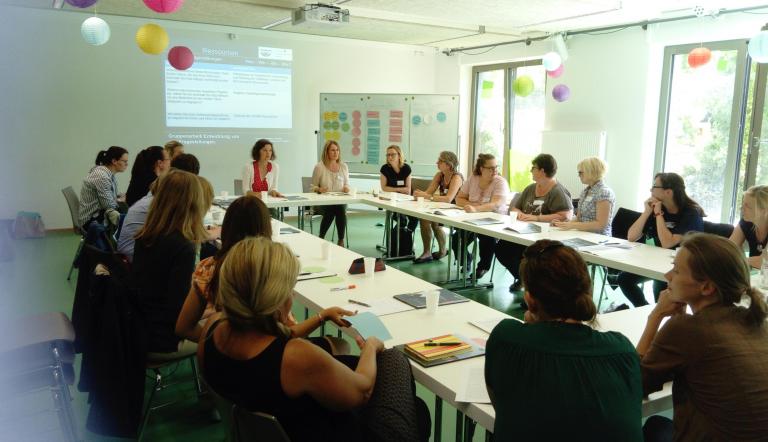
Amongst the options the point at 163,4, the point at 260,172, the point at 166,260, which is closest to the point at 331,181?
the point at 260,172

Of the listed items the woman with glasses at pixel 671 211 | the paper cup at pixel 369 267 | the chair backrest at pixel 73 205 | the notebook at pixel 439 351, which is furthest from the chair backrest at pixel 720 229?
the chair backrest at pixel 73 205

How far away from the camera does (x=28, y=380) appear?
218 centimetres

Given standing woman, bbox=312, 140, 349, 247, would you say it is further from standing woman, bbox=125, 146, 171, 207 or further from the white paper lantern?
the white paper lantern

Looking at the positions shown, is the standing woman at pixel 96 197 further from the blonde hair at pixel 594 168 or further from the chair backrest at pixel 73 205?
the blonde hair at pixel 594 168

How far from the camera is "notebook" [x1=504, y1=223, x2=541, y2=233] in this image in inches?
159

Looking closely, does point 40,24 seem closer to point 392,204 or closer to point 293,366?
point 392,204

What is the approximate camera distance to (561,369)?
1315 millimetres

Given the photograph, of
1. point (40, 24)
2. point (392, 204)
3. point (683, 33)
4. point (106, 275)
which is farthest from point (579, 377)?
point (40, 24)

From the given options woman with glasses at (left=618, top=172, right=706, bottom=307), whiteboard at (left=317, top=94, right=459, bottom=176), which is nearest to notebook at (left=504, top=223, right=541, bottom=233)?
woman with glasses at (left=618, top=172, right=706, bottom=307)

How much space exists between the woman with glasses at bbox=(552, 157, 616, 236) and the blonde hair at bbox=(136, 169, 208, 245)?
2698 millimetres

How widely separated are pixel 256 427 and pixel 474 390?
25.1 inches

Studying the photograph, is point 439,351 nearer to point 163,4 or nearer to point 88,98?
point 163,4

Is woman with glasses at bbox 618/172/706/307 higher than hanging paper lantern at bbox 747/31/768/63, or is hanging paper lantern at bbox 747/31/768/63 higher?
hanging paper lantern at bbox 747/31/768/63

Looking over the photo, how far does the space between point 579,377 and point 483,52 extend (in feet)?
26.5
